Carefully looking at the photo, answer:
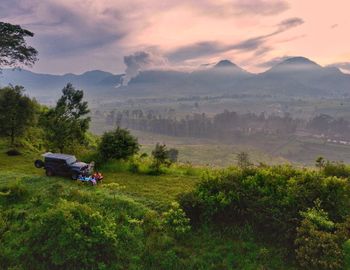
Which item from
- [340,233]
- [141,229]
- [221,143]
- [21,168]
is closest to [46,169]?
[21,168]

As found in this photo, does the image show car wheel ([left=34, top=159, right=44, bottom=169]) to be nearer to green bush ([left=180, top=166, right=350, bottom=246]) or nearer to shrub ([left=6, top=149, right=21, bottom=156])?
shrub ([left=6, top=149, right=21, bottom=156])

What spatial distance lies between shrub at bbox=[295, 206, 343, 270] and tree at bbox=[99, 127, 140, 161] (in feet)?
47.9

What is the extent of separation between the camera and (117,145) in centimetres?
2319

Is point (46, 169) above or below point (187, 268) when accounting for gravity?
above

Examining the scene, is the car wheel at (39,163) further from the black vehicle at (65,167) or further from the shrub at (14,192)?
the shrub at (14,192)

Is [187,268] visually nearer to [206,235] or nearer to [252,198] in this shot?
[206,235]

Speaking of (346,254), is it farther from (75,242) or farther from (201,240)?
(75,242)

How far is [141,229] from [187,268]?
8.90ft

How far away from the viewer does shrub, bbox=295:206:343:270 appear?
404 inches

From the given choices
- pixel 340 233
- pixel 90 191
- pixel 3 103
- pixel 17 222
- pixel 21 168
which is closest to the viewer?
pixel 340 233

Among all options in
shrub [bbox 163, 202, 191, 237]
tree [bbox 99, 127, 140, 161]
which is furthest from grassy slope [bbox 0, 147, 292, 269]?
tree [bbox 99, 127, 140, 161]

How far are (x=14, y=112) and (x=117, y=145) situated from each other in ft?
40.3

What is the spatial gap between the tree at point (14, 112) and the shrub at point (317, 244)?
26.5 m

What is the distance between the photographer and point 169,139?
652 feet
